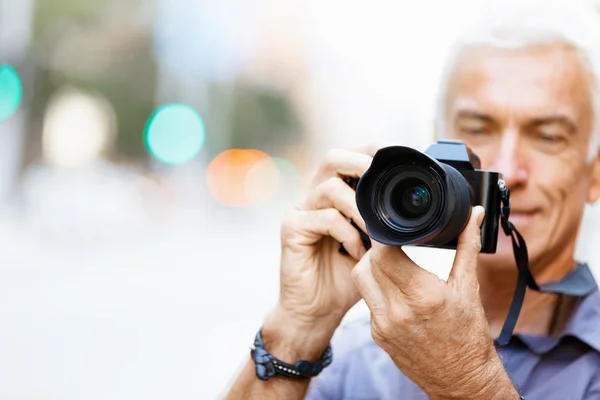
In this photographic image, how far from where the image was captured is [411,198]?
151 cm

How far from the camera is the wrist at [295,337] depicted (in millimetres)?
1938

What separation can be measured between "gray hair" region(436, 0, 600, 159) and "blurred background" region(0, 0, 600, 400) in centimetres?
24

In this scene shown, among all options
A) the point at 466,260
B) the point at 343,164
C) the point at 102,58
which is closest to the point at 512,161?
the point at 343,164

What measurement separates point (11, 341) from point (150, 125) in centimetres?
2379

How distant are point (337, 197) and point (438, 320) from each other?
0.40 m

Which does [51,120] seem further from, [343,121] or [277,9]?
[343,121]

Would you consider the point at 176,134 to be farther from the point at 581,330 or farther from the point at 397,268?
the point at 397,268

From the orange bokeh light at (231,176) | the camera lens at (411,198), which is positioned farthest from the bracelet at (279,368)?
the orange bokeh light at (231,176)

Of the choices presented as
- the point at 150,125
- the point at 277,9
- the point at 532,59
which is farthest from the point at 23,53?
the point at 532,59

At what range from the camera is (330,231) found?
1841mm

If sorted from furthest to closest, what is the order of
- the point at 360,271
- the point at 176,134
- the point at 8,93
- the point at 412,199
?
the point at 176,134 < the point at 8,93 < the point at 360,271 < the point at 412,199

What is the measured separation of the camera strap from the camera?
68.9 inches

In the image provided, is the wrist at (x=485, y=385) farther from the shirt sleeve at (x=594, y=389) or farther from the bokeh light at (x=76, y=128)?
the bokeh light at (x=76, y=128)

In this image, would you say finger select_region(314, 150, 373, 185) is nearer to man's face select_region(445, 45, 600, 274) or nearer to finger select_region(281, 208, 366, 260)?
finger select_region(281, 208, 366, 260)
